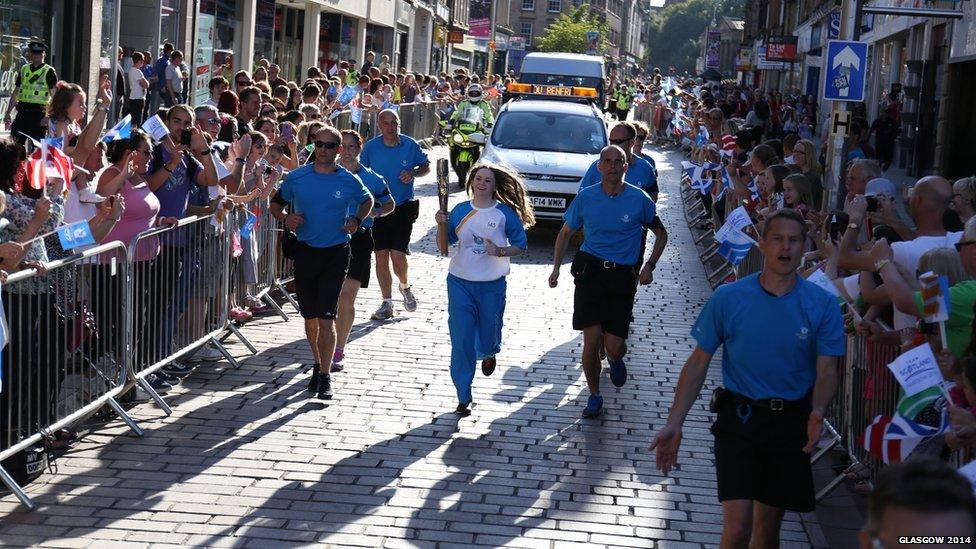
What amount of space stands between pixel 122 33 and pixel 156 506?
67.8 ft

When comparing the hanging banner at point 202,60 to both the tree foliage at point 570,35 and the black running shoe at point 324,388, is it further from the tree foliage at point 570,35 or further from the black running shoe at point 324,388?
the tree foliage at point 570,35

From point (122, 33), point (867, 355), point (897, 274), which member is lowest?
point (867, 355)

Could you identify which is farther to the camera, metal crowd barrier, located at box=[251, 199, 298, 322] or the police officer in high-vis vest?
the police officer in high-vis vest

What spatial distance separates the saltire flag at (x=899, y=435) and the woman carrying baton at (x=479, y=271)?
11.5 ft

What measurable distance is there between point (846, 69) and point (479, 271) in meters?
7.16

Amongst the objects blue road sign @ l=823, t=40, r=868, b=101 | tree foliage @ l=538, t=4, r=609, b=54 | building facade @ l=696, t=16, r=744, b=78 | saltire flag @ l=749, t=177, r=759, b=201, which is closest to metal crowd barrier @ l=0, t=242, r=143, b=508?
saltire flag @ l=749, t=177, r=759, b=201

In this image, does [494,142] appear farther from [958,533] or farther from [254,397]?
[958,533]

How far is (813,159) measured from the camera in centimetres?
1255

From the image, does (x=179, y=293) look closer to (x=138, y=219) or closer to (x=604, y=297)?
(x=138, y=219)

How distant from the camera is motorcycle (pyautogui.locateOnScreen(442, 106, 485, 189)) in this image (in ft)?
74.7

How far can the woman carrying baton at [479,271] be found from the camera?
8.72 meters

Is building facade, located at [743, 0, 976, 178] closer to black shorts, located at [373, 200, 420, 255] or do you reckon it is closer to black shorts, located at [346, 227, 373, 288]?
black shorts, located at [373, 200, 420, 255]

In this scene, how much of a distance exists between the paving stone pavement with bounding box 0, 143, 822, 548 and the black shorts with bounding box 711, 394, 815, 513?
1.18 metres

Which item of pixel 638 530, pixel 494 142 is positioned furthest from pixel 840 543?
pixel 494 142
